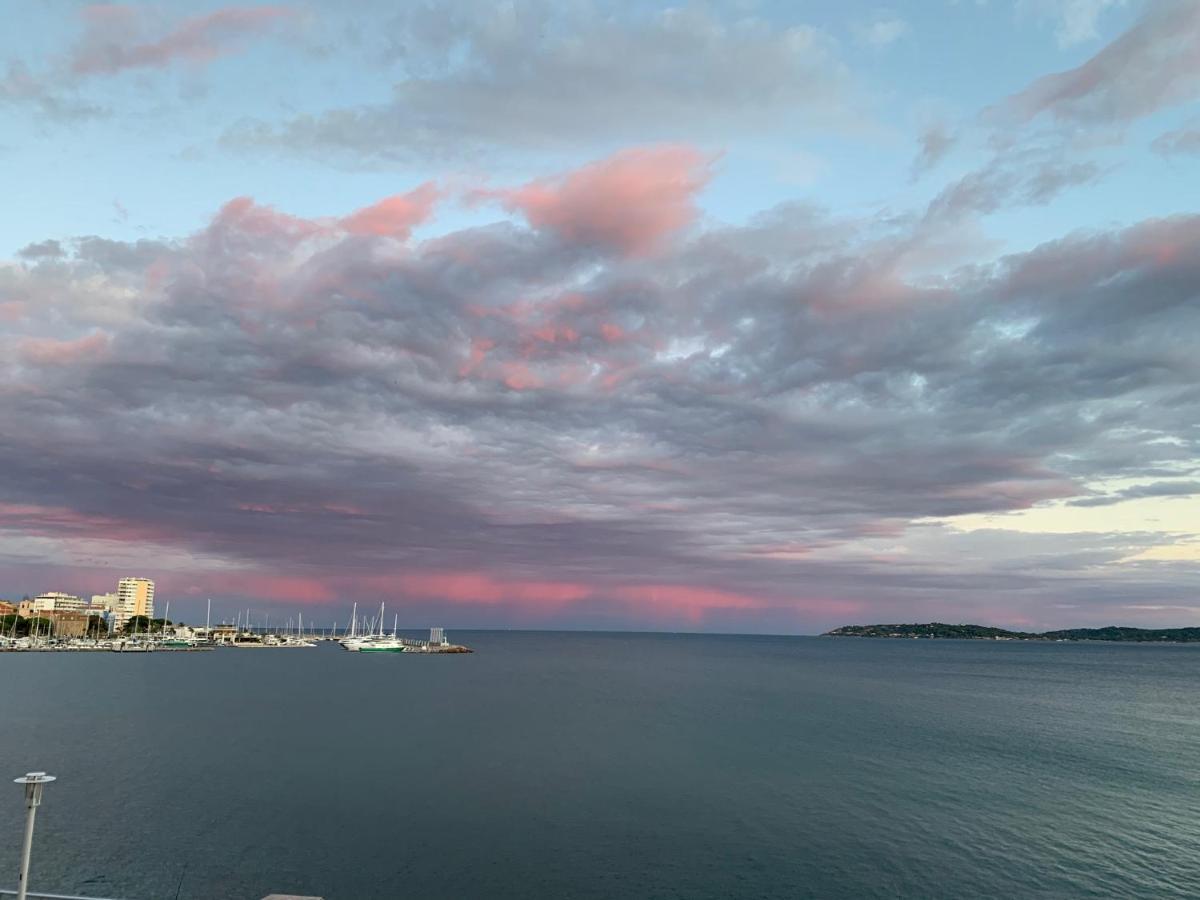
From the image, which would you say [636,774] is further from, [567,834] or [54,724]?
[54,724]

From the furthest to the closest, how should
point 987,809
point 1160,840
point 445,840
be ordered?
point 987,809, point 1160,840, point 445,840

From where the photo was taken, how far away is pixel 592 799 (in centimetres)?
5369

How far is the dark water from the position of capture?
126ft

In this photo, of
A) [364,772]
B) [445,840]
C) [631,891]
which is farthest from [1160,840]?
[364,772]

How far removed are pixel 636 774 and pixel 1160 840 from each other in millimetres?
35646

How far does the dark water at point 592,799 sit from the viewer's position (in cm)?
3844

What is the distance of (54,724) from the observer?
8175cm

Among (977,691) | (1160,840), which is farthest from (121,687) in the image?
(977,691)

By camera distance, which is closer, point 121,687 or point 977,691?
point 121,687

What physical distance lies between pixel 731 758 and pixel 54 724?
7288 cm

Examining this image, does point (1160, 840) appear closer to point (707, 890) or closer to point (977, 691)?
point (707, 890)

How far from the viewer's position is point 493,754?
69938mm

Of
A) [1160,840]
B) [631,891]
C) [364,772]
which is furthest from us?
[364,772]

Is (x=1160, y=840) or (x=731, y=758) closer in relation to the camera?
(x=1160, y=840)
